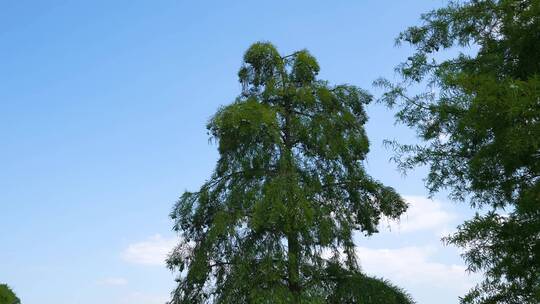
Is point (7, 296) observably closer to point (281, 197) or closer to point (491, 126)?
point (281, 197)

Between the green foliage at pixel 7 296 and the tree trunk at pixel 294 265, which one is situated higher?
the green foliage at pixel 7 296

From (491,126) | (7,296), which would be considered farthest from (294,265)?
(7,296)

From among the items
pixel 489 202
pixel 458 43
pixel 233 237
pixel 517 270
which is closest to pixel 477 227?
pixel 517 270

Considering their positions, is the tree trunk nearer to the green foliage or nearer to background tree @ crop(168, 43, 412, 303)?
background tree @ crop(168, 43, 412, 303)

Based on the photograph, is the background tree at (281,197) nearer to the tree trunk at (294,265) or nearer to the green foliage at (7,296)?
the tree trunk at (294,265)

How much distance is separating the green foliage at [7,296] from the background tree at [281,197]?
11534 millimetres

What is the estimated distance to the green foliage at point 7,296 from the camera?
23.9 meters

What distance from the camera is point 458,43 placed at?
13648 mm

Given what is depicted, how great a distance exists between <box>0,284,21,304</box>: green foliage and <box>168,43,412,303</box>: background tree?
11.5 meters

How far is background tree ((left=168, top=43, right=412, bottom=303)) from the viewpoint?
46.3 ft

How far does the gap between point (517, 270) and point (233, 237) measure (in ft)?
21.9

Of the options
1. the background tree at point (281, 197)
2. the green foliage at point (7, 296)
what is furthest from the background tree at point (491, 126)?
the green foliage at point (7, 296)

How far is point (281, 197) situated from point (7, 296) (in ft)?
50.7

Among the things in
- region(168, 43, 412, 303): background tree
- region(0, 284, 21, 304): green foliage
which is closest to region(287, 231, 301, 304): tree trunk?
region(168, 43, 412, 303): background tree
